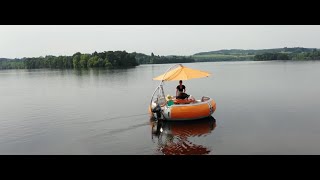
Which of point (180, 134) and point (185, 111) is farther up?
point (185, 111)

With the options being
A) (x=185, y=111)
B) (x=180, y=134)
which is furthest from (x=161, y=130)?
(x=185, y=111)

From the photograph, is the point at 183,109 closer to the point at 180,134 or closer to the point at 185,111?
the point at 185,111

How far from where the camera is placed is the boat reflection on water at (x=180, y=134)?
16594mm

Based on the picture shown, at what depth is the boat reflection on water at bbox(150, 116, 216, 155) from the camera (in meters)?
16.6

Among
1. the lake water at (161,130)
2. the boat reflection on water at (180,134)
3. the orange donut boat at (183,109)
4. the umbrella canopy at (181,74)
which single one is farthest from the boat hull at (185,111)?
the umbrella canopy at (181,74)

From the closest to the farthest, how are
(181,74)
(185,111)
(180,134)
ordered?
(180,134) → (185,111) → (181,74)

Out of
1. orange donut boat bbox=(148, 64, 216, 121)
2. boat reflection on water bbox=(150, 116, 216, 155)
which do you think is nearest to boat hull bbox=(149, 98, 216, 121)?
orange donut boat bbox=(148, 64, 216, 121)

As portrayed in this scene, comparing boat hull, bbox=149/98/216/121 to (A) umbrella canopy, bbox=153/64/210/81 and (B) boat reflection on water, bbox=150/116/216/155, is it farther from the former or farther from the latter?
(A) umbrella canopy, bbox=153/64/210/81

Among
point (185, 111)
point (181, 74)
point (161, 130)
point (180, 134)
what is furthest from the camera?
point (181, 74)

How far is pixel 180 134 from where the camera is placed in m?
19.9

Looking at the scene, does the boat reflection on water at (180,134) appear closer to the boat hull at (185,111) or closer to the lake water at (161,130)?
the lake water at (161,130)

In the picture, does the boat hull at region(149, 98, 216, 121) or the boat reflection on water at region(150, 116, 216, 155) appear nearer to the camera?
the boat reflection on water at region(150, 116, 216, 155)

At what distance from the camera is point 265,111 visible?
26.5 metres

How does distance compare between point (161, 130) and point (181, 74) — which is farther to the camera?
point (181, 74)
